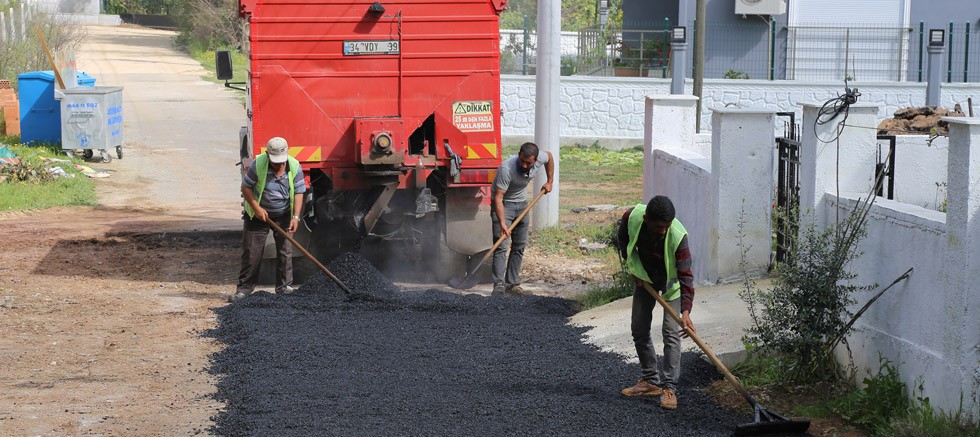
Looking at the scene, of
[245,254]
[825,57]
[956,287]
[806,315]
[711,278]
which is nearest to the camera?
[956,287]

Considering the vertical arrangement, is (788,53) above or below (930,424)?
above

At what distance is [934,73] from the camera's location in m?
22.3

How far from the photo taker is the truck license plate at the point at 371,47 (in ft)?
34.7

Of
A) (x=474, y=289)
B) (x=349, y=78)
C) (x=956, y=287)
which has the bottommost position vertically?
(x=474, y=289)

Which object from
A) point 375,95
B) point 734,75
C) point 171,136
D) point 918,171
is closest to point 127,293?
point 375,95

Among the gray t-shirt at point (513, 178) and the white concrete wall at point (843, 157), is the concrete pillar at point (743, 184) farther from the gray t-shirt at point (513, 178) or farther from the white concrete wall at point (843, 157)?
the gray t-shirt at point (513, 178)

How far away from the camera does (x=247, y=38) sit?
35.4ft

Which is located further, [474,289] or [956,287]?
[474,289]

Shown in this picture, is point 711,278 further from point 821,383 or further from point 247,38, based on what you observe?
point 247,38

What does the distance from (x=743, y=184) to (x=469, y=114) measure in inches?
108

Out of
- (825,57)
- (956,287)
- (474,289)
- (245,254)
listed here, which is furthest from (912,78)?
(956,287)

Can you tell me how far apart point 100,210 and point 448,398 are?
10.7 metres

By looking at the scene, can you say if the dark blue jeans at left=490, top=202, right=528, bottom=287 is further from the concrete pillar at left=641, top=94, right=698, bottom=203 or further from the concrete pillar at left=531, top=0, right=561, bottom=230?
the concrete pillar at left=531, top=0, right=561, bottom=230

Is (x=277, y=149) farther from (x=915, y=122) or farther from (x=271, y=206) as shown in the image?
(x=915, y=122)
